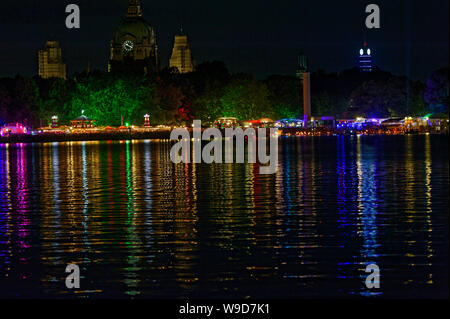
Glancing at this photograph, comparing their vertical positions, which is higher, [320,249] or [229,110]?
[229,110]

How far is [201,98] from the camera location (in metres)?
158

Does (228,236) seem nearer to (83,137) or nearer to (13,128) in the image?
(83,137)

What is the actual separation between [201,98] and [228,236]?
438 feet

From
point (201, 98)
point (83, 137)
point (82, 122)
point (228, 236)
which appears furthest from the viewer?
point (201, 98)

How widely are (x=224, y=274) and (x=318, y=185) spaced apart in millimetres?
21221

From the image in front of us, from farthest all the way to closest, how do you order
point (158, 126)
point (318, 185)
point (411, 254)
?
point (158, 126)
point (318, 185)
point (411, 254)

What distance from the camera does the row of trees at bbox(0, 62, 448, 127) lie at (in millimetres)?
140375

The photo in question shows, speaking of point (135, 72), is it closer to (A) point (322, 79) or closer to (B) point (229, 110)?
(B) point (229, 110)

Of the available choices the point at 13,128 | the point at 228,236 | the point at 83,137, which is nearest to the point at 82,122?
the point at 83,137

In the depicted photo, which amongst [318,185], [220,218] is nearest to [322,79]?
[318,185]

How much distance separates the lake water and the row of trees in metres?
93.1

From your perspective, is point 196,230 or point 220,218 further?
point 220,218

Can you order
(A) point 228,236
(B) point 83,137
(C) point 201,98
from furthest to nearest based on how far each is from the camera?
(C) point 201,98 < (B) point 83,137 < (A) point 228,236
